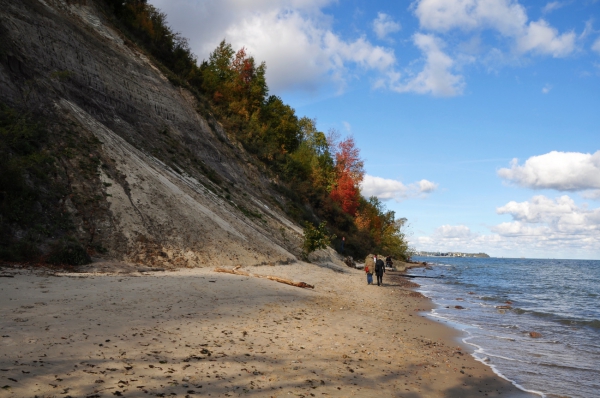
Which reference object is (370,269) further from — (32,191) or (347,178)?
(347,178)

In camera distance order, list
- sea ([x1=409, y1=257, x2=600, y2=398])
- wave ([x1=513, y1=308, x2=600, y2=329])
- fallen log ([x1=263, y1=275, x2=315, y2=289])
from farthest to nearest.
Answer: wave ([x1=513, y1=308, x2=600, y2=329]), fallen log ([x1=263, y1=275, x2=315, y2=289]), sea ([x1=409, y1=257, x2=600, y2=398])

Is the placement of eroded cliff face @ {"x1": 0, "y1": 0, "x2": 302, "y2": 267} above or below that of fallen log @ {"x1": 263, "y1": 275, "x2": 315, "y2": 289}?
above

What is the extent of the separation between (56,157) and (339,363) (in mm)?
15292

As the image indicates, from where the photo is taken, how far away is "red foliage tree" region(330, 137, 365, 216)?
58.1 metres

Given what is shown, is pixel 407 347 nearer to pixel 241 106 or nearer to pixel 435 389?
pixel 435 389

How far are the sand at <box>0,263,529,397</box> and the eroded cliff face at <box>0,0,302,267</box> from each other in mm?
4593

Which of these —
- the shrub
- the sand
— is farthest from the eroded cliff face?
the sand

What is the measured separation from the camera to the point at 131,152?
74.2ft

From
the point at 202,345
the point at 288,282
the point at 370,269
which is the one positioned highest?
the point at 370,269

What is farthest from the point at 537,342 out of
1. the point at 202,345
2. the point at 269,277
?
the point at 202,345

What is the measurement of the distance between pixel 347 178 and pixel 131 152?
3943 cm

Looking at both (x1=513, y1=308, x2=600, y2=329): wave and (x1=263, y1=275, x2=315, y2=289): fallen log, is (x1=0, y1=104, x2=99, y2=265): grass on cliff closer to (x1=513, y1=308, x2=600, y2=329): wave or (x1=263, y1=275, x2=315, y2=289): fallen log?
(x1=263, y1=275, x2=315, y2=289): fallen log

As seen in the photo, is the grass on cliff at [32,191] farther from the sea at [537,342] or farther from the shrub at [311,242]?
the shrub at [311,242]

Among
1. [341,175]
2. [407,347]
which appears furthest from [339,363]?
[341,175]
